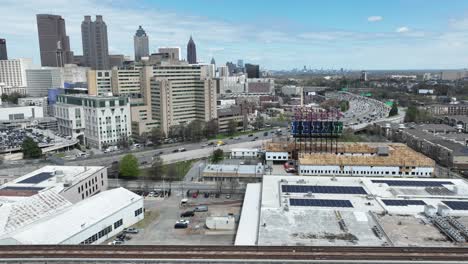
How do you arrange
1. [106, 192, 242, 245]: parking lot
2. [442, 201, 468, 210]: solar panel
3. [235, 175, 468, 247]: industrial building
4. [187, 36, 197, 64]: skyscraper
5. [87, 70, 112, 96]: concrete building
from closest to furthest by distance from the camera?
[235, 175, 468, 247]: industrial building → [442, 201, 468, 210]: solar panel → [106, 192, 242, 245]: parking lot → [87, 70, 112, 96]: concrete building → [187, 36, 197, 64]: skyscraper

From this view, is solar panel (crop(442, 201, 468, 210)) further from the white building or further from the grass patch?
the white building

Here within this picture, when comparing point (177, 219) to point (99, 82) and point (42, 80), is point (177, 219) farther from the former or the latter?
point (42, 80)

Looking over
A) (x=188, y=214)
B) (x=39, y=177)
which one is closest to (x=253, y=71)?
(x=39, y=177)

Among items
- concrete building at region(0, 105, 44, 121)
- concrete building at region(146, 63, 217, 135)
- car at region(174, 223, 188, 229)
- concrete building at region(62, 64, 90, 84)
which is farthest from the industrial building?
concrete building at region(62, 64, 90, 84)

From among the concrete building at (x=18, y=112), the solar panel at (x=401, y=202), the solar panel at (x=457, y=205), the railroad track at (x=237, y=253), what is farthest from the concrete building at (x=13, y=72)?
the solar panel at (x=457, y=205)

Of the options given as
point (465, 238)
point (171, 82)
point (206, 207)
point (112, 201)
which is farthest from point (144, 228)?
point (171, 82)

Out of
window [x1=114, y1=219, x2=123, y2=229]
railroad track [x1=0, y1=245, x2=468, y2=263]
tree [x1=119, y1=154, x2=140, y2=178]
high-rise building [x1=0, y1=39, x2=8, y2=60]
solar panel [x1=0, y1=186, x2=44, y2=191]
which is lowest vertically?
window [x1=114, y1=219, x2=123, y2=229]

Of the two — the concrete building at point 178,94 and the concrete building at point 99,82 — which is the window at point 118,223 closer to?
the concrete building at point 178,94

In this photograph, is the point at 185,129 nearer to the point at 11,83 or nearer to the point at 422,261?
the point at 422,261
